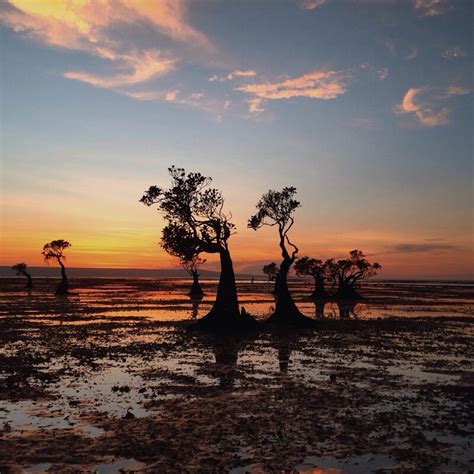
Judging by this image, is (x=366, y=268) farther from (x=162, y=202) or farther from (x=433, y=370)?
(x=433, y=370)

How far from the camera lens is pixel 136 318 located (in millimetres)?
38750

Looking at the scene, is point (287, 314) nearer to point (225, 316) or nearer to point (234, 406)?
point (225, 316)

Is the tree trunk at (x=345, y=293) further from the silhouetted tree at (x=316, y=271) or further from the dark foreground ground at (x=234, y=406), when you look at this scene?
the dark foreground ground at (x=234, y=406)

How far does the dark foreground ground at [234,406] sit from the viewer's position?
29.8 ft

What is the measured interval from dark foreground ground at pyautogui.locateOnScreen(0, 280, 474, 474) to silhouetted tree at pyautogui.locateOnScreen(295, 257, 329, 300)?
4540cm

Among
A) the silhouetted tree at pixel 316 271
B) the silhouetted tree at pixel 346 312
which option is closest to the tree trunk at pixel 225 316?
the silhouetted tree at pixel 346 312

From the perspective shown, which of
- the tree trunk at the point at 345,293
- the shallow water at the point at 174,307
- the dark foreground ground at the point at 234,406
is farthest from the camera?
the tree trunk at the point at 345,293

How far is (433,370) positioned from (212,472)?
12.7m

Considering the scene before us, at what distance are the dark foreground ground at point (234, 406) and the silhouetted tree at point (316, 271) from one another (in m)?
45.4

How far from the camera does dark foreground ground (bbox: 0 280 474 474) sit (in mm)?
9086

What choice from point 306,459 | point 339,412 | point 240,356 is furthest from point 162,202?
point 306,459

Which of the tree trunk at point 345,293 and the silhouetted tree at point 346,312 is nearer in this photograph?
the silhouetted tree at point 346,312

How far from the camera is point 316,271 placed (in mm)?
75125

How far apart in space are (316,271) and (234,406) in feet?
209
